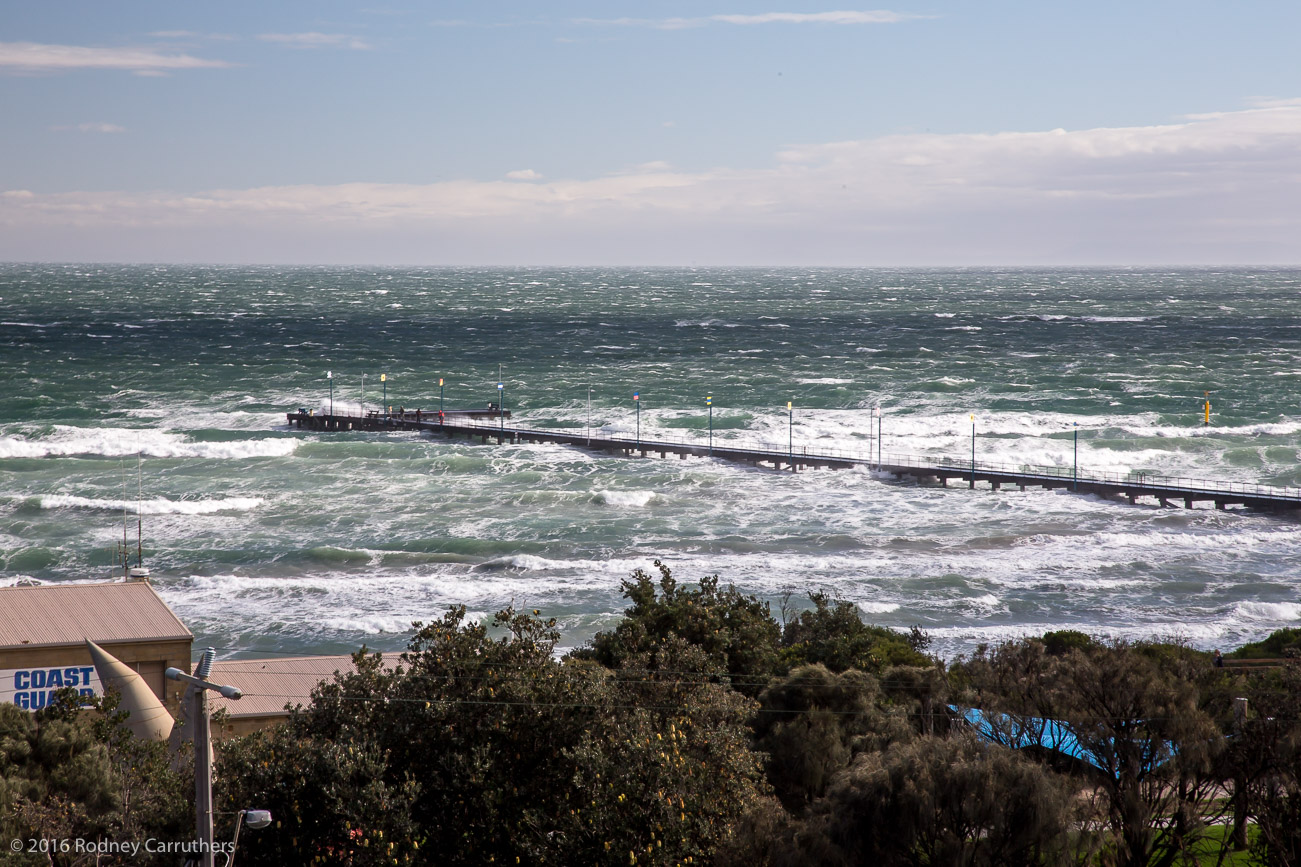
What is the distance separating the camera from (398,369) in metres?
137

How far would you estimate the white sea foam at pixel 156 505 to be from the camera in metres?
67.1

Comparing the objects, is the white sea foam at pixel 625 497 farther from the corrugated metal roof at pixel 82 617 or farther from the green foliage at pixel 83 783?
the green foliage at pixel 83 783

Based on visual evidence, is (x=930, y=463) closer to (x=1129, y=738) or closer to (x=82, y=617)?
(x=1129, y=738)

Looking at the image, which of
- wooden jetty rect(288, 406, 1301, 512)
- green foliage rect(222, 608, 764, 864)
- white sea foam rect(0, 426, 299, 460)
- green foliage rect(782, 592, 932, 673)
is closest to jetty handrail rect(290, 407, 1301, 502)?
wooden jetty rect(288, 406, 1301, 512)

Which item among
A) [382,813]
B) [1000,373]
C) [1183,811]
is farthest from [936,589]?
[1000,373]

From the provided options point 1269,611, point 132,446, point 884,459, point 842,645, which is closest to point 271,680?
point 842,645

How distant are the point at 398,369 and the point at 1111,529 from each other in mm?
90797

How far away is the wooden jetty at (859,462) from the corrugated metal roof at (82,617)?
61.7m

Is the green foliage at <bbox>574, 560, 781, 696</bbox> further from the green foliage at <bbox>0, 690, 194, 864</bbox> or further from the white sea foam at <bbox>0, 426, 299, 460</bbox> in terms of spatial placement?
the white sea foam at <bbox>0, 426, 299, 460</bbox>

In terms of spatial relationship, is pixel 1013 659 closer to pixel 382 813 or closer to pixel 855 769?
pixel 855 769

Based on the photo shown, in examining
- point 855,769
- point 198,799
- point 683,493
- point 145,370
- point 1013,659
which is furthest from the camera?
point 145,370

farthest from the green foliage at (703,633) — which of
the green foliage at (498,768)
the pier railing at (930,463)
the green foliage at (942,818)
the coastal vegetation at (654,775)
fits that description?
the pier railing at (930,463)

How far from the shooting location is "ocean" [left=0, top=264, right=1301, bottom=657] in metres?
50.2

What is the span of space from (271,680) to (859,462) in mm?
61084
